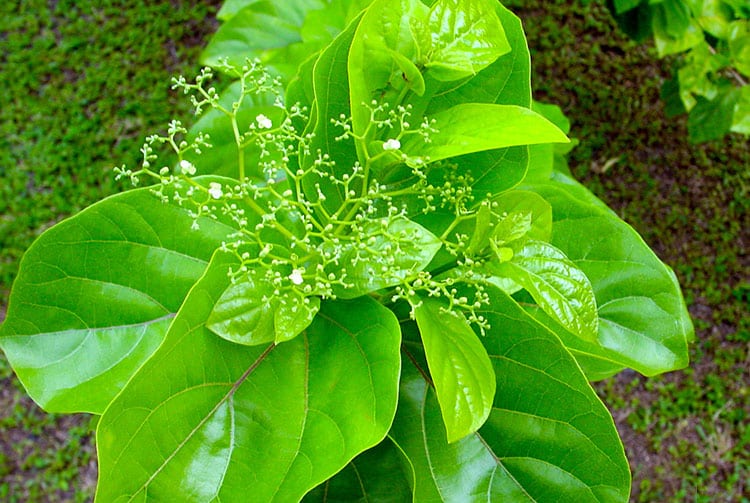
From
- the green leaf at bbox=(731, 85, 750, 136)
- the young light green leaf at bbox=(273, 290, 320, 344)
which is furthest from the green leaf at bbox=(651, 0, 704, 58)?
the young light green leaf at bbox=(273, 290, 320, 344)

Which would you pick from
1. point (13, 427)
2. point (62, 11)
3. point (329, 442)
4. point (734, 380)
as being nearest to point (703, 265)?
point (734, 380)

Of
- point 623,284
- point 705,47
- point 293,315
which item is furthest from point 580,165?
point 293,315

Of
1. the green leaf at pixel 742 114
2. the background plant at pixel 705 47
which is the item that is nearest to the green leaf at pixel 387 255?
the background plant at pixel 705 47

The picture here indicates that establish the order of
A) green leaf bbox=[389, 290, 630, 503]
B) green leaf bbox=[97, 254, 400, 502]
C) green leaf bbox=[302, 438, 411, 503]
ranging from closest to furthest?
1. green leaf bbox=[97, 254, 400, 502]
2. green leaf bbox=[389, 290, 630, 503]
3. green leaf bbox=[302, 438, 411, 503]

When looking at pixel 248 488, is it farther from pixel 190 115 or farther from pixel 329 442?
pixel 190 115

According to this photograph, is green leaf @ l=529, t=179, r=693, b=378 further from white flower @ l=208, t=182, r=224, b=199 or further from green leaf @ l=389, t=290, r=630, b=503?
white flower @ l=208, t=182, r=224, b=199

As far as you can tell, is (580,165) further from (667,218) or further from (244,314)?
(244,314)
